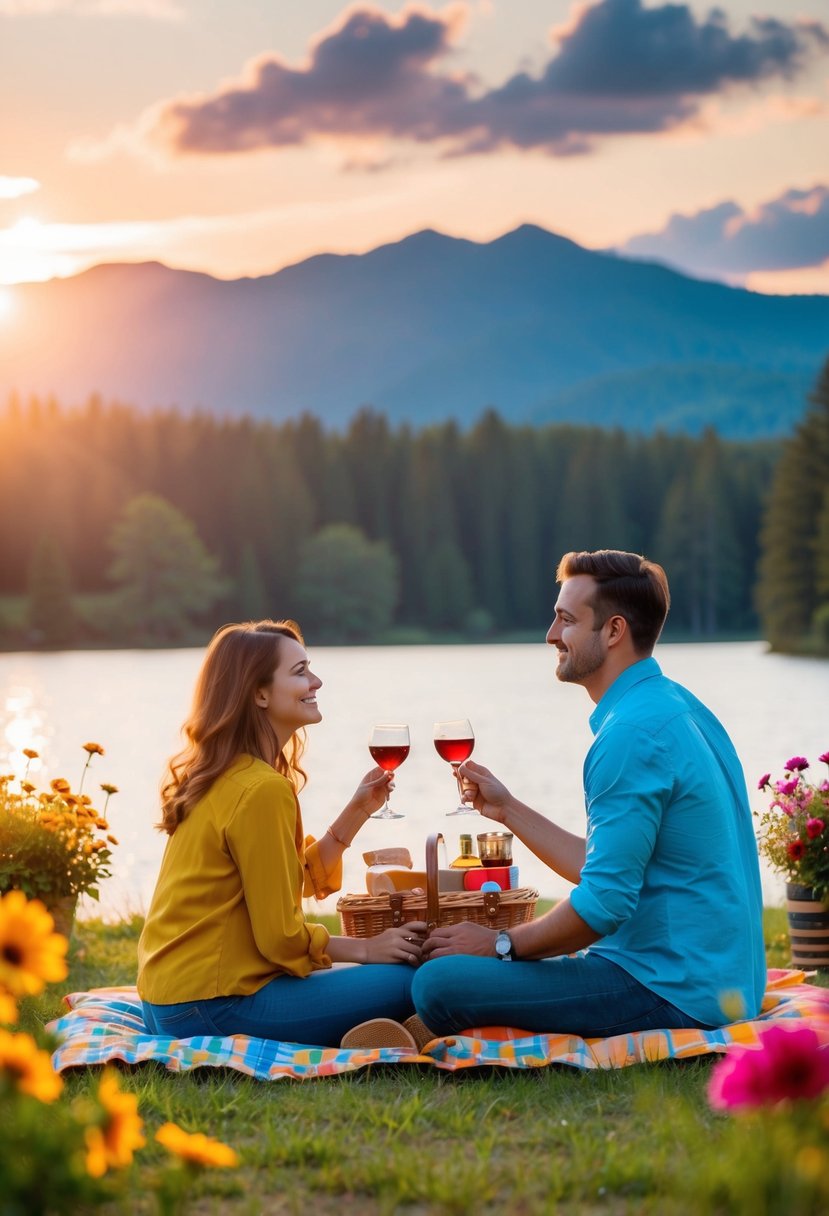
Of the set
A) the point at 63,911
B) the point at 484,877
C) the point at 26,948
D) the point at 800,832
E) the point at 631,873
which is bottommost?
the point at 63,911

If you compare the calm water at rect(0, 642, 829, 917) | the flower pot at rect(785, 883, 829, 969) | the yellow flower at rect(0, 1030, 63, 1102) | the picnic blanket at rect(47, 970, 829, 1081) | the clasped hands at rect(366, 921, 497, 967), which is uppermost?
the yellow flower at rect(0, 1030, 63, 1102)

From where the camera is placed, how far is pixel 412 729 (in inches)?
1005

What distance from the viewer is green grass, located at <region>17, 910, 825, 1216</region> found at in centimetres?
298

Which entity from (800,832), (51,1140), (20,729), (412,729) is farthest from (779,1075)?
(20,729)

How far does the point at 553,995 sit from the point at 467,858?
26.9 inches

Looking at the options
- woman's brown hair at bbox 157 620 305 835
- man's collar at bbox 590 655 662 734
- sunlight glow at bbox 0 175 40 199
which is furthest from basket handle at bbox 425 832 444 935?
sunlight glow at bbox 0 175 40 199

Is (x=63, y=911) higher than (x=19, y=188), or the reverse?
(x=19, y=188)

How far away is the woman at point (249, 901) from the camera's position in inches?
174

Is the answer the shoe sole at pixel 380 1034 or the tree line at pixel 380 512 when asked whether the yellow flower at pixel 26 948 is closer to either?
the shoe sole at pixel 380 1034

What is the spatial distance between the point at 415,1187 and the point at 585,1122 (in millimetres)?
705

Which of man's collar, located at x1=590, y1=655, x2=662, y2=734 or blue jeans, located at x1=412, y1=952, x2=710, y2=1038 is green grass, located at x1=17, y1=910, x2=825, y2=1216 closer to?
blue jeans, located at x1=412, y1=952, x2=710, y2=1038

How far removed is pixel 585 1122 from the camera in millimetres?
3846

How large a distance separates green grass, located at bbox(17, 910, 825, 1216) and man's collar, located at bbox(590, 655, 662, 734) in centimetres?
104

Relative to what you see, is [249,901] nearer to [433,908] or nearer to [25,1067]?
[433,908]
